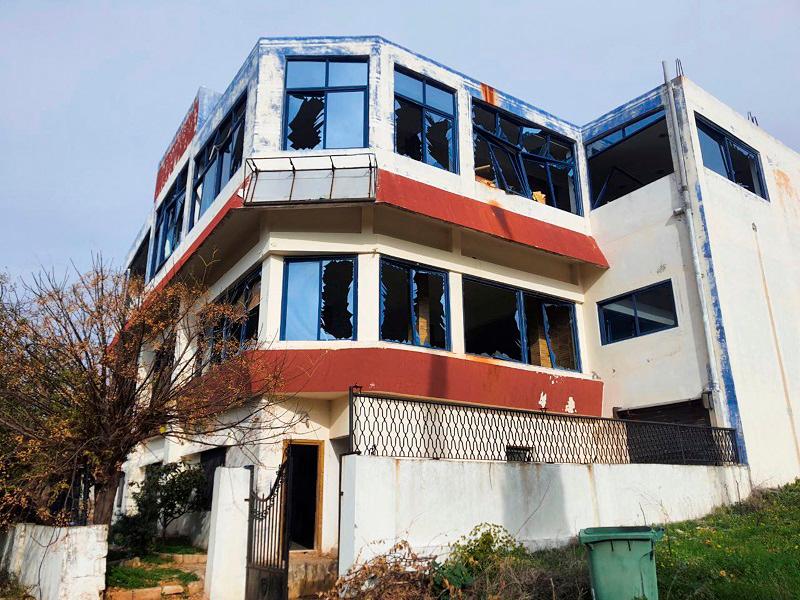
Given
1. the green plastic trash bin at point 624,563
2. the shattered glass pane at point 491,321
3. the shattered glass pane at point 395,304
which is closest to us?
the green plastic trash bin at point 624,563

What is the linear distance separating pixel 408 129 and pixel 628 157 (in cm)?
704

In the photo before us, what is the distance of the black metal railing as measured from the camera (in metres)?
10.2

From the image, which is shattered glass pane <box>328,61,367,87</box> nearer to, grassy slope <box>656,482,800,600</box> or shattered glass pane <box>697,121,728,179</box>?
shattered glass pane <box>697,121,728,179</box>

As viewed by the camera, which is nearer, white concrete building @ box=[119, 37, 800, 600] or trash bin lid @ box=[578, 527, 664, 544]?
trash bin lid @ box=[578, 527, 664, 544]

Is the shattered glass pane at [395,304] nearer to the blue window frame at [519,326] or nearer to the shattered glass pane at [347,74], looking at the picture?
the blue window frame at [519,326]

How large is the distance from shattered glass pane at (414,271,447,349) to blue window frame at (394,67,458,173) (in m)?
2.64

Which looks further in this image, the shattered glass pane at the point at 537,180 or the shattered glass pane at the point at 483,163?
the shattered glass pane at the point at 537,180

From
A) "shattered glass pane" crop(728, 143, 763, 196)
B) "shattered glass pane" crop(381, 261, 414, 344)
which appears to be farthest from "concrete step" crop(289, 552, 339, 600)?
"shattered glass pane" crop(728, 143, 763, 196)

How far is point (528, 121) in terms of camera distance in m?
16.9

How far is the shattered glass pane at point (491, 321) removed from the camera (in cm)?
1517

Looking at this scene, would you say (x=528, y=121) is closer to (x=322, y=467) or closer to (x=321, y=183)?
(x=321, y=183)

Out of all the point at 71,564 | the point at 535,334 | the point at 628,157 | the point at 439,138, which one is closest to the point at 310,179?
the point at 439,138

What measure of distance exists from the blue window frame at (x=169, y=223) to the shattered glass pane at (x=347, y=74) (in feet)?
23.3

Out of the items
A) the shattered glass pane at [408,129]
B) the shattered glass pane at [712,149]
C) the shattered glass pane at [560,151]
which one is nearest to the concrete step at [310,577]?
the shattered glass pane at [408,129]
